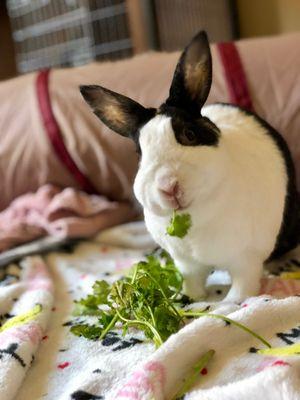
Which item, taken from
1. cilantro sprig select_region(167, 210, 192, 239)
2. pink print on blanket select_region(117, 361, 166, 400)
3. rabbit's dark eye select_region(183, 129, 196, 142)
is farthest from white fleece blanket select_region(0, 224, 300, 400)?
rabbit's dark eye select_region(183, 129, 196, 142)

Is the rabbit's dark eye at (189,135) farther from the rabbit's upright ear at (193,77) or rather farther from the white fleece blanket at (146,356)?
the white fleece blanket at (146,356)

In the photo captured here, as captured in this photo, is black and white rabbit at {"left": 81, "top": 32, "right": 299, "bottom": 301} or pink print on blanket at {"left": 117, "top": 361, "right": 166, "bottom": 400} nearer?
pink print on blanket at {"left": 117, "top": 361, "right": 166, "bottom": 400}

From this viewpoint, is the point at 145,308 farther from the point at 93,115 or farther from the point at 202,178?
the point at 93,115

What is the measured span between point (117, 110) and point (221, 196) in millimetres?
202

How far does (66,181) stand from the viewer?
1.44 meters

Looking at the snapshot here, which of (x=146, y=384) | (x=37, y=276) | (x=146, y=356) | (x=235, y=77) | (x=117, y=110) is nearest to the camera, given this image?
(x=146, y=384)

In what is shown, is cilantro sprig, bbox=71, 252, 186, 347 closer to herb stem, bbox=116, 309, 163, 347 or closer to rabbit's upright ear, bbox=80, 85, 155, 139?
herb stem, bbox=116, 309, 163, 347

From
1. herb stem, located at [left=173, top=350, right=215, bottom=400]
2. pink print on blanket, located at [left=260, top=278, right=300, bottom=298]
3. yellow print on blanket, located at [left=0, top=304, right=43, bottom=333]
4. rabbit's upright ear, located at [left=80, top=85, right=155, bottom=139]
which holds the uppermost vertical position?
rabbit's upright ear, located at [left=80, top=85, right=155, bottom=139]

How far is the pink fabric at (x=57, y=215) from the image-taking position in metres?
1.31

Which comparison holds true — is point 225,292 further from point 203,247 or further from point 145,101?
point 145,101

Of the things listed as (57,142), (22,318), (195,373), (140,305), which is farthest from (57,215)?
(195,373)

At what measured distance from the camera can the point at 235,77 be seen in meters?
1.31

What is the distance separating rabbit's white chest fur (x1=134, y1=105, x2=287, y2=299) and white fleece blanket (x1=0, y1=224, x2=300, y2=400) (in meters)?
0.07

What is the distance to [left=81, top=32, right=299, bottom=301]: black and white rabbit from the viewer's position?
0.77 meters
